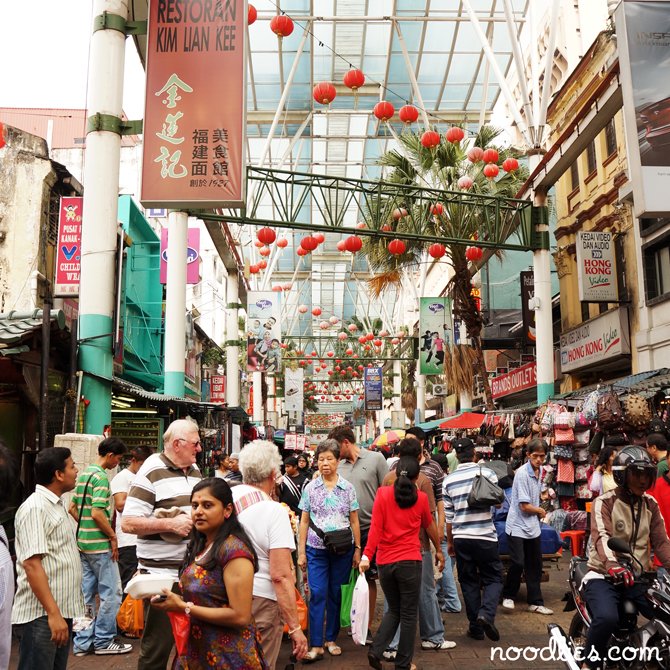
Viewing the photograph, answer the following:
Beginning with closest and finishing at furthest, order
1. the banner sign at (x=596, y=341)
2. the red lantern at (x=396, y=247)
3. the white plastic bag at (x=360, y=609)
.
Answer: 1. the white plastic bag at (x=360, y=609)
2. the banner sign at (x=596, y=341)
3. the red lantern at (x=396, y=247)

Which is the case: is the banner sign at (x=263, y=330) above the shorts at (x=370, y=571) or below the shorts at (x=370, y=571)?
above

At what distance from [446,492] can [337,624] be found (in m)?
1.70

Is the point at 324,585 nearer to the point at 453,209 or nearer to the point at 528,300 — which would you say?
the point at 528,300

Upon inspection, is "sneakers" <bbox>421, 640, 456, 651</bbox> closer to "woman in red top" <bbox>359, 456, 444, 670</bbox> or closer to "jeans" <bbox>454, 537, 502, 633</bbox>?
"jeans" <bbox>454, 537, 502, 633</bbox>

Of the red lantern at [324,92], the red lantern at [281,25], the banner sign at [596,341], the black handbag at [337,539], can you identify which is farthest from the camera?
the banner sign at [596,341]

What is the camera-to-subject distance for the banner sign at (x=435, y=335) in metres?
25.5

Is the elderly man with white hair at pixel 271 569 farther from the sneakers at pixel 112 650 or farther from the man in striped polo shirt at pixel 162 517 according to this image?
the sneakers at pixel 112 650

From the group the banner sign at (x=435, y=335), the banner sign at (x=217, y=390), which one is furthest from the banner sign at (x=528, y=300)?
the banner sign at (x=217, y=390)

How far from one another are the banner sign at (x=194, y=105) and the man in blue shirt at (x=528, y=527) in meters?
4.97

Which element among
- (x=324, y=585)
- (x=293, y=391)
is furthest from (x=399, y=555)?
A: (x=293, y=391)

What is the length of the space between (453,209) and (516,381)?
718 cm

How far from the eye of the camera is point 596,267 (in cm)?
1623

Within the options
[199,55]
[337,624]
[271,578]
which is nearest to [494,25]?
[199,55]

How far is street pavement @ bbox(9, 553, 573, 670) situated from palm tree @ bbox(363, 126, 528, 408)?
12.0m
